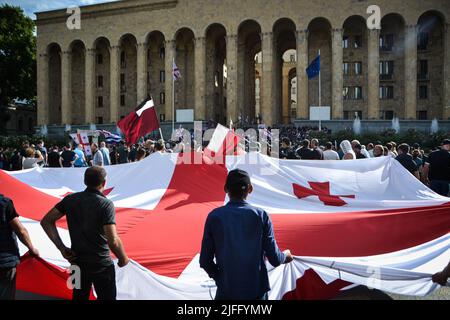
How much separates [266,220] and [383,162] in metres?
5.71

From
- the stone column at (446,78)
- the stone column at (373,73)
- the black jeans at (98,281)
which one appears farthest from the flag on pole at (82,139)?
the stone column at (446,78)

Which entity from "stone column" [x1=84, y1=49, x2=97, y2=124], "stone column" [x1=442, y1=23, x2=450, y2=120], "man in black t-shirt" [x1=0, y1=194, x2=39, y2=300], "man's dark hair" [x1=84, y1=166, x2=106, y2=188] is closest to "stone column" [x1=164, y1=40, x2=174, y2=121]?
"stone column" [x1=84, y1=49, x2=97, y2=124]

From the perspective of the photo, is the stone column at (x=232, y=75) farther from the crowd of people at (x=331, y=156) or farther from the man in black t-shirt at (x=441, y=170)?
the man in black t-shirt at (x=441, y=170)

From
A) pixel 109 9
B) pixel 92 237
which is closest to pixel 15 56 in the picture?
pixel 109 9

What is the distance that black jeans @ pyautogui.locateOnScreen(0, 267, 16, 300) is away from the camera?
3.75 metres

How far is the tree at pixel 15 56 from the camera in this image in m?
51.9

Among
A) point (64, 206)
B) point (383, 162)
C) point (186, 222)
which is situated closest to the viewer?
point (64, 206)

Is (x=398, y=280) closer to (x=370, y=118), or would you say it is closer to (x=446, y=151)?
(x=446, y=151)

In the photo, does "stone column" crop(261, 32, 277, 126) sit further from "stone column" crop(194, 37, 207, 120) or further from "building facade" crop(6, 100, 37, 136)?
"building facade" crop(6, 100, 37, 136)

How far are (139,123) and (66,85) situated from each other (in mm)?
43005

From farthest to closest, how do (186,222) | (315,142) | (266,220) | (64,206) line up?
1. (315,142)
2. (186,222)
3. (64,206)
4. (266,220)

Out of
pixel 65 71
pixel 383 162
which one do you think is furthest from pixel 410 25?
pixel 65 71

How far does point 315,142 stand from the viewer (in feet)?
39.2

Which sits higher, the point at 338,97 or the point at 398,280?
the point at 338,97
